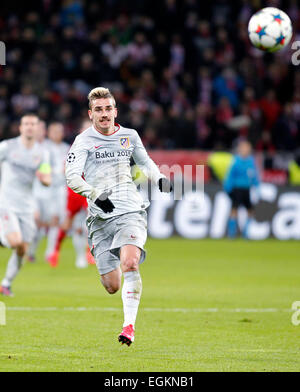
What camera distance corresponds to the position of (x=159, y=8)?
2405cm

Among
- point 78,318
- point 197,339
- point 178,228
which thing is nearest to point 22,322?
point 78,318

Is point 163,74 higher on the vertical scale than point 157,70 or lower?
lower

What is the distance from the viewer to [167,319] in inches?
356

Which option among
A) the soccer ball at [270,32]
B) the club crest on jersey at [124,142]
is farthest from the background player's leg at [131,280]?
the soccer ball at [270,32]

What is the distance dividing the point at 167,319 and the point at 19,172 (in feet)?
11.2

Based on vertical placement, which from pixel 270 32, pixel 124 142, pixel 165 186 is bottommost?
pixel 165 186

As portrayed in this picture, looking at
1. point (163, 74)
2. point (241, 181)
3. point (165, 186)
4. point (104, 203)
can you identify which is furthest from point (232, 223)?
point (104, 203)

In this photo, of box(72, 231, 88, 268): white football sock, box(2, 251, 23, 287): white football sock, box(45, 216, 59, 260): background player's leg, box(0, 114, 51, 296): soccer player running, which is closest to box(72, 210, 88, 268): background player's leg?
box(72, 231, 88, 268): white football sock

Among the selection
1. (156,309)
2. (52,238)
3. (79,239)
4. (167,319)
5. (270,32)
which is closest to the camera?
(167,319)

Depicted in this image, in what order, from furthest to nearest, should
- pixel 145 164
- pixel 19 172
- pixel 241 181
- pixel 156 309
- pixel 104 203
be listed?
pixel 241 181 → pixel 19 172 → pixel 156 309 → pixel 145 164 → pixel 104 203

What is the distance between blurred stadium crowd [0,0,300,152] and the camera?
21.5m

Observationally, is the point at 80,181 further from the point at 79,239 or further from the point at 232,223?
the point at 232,223

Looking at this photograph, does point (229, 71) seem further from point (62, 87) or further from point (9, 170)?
point (9, 170)
